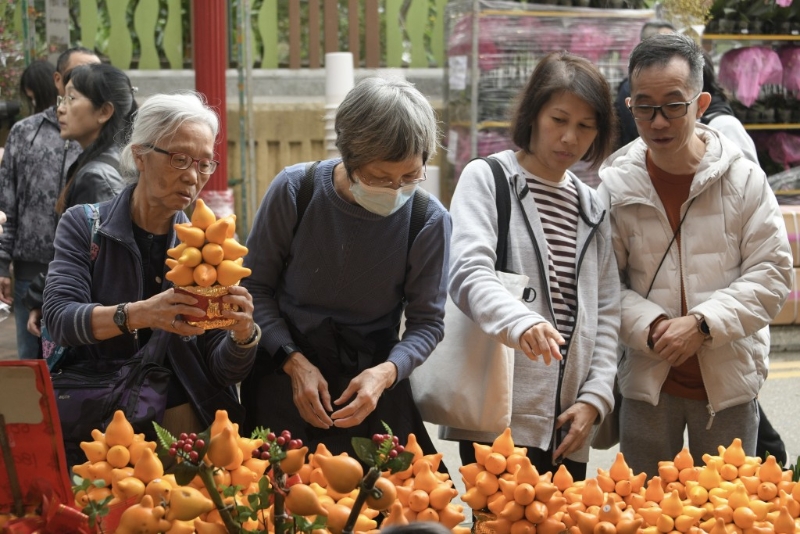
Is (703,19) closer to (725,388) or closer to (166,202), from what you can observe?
(725,388)

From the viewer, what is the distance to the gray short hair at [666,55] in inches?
90.2

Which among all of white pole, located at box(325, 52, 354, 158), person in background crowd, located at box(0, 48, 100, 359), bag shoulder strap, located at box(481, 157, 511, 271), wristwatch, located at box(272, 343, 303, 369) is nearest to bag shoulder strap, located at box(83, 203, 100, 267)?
wristwatch, located at box(272, 343, 303, 369)

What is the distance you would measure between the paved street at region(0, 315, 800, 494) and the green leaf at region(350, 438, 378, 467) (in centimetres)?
248

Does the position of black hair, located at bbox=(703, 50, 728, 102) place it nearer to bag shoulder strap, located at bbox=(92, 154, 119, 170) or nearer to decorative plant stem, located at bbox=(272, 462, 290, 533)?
bag shoulder strap, located at bbox=(92, 154, 119, 170)

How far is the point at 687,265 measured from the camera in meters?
2.40

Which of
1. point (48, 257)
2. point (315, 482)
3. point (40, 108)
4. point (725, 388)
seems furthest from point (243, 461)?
point (40, 108)

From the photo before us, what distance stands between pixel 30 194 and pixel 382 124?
2.05 metres

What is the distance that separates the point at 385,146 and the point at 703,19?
4558mm

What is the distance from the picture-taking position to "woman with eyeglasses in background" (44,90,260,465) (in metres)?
1.95

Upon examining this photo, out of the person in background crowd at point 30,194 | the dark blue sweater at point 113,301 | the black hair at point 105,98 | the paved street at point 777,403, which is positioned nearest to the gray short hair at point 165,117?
the dark blue sweater at point 113,301

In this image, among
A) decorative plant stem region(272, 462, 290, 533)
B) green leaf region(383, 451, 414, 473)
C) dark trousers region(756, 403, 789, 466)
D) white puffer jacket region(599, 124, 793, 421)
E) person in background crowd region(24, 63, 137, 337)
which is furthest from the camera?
dark trousers region(756, 403, 789, 466)

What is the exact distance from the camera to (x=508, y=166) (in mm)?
2332

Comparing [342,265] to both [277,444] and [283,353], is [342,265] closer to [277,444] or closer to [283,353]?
[283,353]

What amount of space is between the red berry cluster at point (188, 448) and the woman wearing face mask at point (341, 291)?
0.59 meters
